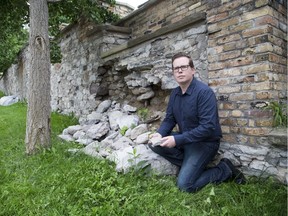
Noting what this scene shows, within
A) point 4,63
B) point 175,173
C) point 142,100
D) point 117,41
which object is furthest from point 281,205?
point 4,63

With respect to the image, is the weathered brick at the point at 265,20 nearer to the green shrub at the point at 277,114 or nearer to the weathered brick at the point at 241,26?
the weathered brick at the point at 241,26

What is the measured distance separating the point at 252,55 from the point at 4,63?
14.5 m

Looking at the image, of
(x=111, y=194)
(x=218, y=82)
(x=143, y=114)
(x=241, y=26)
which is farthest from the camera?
(x=143, y=114)

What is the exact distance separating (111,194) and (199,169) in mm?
898

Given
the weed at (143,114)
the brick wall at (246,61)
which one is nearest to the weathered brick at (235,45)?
the brick wall at (246,61)

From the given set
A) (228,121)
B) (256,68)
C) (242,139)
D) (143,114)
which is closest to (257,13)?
(256,68)

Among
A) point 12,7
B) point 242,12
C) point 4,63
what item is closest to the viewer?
point 242,12

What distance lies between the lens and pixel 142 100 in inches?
162

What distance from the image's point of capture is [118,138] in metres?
3.65

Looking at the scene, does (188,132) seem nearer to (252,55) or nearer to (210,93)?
(210,93)

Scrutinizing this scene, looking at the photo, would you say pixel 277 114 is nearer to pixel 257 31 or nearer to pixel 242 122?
pixel 242 122

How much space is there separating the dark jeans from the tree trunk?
190cm

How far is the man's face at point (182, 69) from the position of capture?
8.34 ft

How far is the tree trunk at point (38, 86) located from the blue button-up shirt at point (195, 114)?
5.30 ft
